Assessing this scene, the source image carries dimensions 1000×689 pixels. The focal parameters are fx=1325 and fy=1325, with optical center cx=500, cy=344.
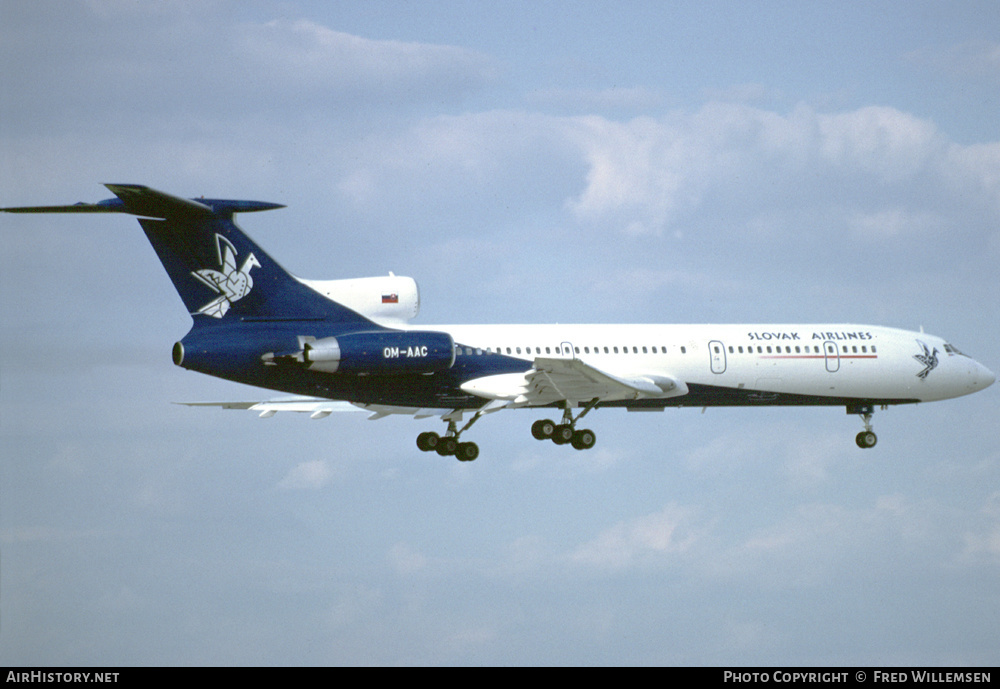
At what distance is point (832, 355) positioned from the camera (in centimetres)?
3638

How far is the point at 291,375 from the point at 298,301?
67.4 inches

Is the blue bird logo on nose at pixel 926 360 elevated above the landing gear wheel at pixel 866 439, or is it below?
above

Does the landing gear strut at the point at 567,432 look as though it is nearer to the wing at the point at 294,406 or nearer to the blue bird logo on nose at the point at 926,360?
the wing at the point at 294,406

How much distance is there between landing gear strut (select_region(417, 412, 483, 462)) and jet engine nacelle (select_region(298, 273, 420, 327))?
3.86 m

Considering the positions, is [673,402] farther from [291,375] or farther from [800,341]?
[291,375]

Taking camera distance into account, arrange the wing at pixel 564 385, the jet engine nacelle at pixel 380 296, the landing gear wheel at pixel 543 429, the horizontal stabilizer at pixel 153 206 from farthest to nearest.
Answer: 1. the landing gear wheel at pixel 543 429
2. the wing at pixel 564 385
3. the jet engine nacelle at pixel 380 296
4. the horizontal stabilizer at pixel 153 206

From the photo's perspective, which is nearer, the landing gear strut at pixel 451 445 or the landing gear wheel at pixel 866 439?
the landing gear strut at pixel 451 445

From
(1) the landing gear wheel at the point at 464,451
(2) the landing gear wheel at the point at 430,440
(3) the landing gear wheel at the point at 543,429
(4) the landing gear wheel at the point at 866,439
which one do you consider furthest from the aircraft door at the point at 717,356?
(2) the landing gear wheel at the point at 430,440

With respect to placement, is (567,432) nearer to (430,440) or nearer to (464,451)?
(464,451)

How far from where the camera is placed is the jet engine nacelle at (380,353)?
28.9 meters

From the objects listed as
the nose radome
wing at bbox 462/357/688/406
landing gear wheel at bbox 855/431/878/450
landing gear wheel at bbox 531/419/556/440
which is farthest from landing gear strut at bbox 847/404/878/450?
landing gear wheel at bbox 531/419/556/440

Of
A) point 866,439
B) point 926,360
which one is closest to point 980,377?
point 926,360

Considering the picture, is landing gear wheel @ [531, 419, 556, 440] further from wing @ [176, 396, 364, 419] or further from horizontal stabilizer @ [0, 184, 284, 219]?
horizontal stabilizer @ [0, 184, 284, 219]

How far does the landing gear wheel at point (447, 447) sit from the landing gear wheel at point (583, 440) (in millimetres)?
3024
